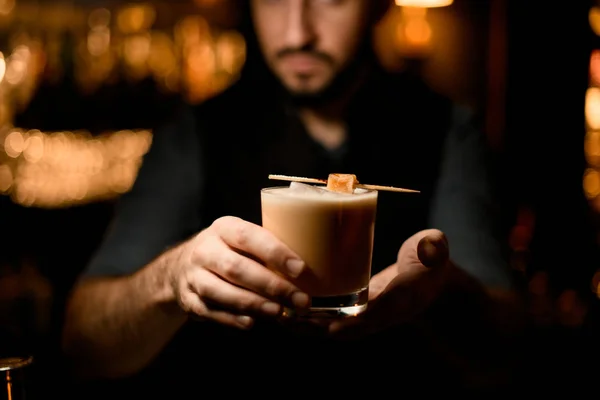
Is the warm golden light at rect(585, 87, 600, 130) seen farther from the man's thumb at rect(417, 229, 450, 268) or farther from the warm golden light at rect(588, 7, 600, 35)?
the man's thumb at rect(417, 229, 450, 268)

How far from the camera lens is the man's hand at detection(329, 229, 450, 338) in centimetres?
134

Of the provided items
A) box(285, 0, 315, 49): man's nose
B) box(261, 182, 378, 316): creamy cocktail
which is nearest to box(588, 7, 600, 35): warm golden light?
A: box(285, 0, 315, 49): man's nose

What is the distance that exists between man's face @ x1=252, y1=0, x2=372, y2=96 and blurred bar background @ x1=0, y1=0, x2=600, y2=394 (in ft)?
6.24

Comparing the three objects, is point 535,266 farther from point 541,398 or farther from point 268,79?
point 268,79

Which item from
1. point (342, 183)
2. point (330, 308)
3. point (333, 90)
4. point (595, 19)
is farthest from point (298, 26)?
point (595, 19)

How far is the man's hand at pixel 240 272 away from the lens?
3.92 feet

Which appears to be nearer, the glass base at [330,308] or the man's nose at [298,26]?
the glass base at [330,308]

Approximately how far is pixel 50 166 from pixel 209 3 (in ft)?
4.88

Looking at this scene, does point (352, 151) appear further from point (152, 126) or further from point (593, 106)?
point (593, 106)

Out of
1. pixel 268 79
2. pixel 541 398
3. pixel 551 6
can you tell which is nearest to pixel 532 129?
pixel 551 6

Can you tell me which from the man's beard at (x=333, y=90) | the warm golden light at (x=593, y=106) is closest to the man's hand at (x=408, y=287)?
the man's beard at (x=333, y=90)

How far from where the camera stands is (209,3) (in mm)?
4172

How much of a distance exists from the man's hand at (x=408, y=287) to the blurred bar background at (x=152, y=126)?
2370 mm

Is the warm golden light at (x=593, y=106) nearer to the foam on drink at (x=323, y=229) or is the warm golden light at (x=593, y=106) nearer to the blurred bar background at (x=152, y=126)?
the blurred bar background at (x=152, y=126)
